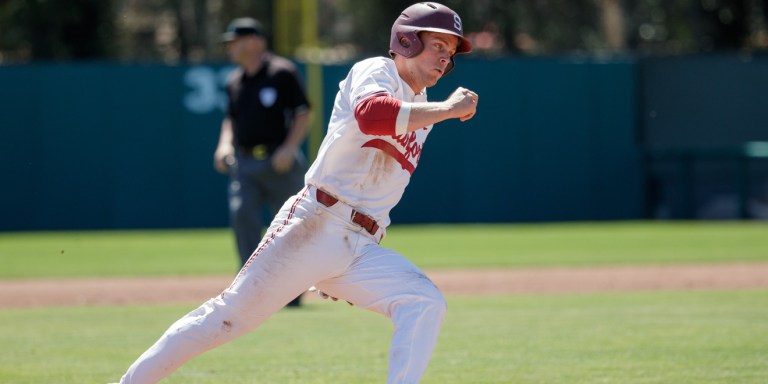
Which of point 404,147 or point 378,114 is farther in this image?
point 404,147

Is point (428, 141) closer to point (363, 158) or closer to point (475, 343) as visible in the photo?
A: point (475, 343)

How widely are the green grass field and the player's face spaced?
1.92 meters

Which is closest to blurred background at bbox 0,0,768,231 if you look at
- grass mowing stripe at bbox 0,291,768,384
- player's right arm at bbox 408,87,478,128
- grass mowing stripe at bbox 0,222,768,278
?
grass mowing stripe at bbox 0,222,768,278

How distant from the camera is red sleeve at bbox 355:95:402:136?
510 cm

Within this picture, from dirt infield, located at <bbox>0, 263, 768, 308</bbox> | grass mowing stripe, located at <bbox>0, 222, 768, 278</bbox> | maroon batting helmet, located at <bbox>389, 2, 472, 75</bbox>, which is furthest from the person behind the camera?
grass mowing stripe, located at <bbox>0, 222, 768, 278</bbox>

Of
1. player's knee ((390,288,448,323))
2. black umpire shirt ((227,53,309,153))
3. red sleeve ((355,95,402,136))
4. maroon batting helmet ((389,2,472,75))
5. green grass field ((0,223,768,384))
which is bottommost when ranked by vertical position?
green grass field ((0,223,768,384))

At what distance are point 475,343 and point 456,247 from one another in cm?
905

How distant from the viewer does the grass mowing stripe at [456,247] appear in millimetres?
14648

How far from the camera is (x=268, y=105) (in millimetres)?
10617

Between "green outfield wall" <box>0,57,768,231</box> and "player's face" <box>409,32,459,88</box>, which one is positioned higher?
"player's face" <box>409,32,459,88</box>

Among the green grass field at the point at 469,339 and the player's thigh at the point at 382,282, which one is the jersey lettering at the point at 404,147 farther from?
the green grass field at the point at 469,339

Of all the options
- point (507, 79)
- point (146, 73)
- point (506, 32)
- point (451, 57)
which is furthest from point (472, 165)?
point (451, 57)

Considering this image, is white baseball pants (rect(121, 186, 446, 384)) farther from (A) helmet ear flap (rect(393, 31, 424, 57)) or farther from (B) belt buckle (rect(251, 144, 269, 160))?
(B) belt buckle (rect(251, 144, 269, 160))

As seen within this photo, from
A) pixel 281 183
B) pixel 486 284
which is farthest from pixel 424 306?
pixel 486 284
